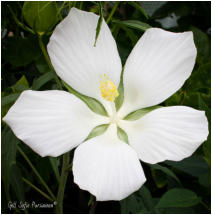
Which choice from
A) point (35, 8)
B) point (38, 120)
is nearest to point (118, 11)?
point (35, 8)

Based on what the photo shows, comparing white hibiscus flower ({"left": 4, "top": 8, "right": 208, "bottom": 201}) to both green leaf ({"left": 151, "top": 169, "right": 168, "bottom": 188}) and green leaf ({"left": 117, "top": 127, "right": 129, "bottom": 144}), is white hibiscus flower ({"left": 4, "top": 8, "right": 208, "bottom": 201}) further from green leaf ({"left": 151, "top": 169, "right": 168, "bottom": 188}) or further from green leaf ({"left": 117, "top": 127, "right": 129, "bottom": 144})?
green leaf ({"left": 151, "top": 169, "right": 168, "bottom": 188})

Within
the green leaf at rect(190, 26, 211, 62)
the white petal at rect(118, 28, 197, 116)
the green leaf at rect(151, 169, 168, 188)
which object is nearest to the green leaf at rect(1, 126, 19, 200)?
the white petal at rect(118, 28, 197, 116)

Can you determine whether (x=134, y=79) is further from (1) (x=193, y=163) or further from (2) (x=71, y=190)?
(2) (x=71, y=190)

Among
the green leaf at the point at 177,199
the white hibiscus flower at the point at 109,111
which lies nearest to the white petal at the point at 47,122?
the white hibiscus flower at the point at 109,111

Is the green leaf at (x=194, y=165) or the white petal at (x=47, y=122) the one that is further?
the green leaf at (x=194, y=165)

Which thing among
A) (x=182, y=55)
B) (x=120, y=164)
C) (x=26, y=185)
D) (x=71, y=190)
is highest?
(x=182, y=55)

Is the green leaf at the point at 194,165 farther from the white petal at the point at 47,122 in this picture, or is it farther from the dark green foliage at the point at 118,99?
the white petal at the point at 47,122
